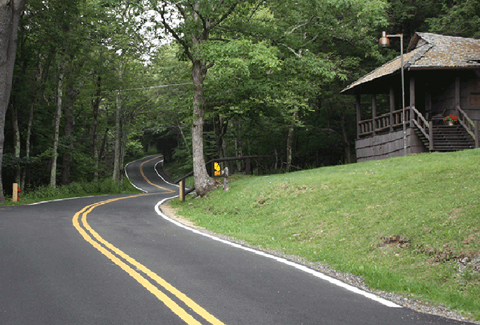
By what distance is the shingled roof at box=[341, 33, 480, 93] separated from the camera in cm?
2000

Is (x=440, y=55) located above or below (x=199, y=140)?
above

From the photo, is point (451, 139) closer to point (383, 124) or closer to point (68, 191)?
point (383, 124)

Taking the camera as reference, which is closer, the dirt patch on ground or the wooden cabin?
the dirt patch on ground

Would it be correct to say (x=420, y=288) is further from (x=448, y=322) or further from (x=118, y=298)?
(x=118, y=298)

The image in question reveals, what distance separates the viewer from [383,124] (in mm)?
24312

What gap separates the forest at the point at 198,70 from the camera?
1794 centimetres

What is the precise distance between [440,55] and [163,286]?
67.6 ft

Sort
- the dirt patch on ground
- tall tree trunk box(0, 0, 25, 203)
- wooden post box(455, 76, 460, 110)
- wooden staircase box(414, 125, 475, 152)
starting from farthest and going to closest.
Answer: wooden post box(455, 76, 460, 110) < wooden staircase box(414, 125, 475, 152) < tall tree trunk box(0, 0, 25, 203) < the dirt patch on ground

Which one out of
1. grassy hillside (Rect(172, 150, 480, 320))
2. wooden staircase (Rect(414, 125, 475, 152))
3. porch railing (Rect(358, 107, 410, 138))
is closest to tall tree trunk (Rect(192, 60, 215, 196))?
grassy hillside (Rect(172, 150, 480, 320))

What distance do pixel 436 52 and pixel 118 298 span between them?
21.6m

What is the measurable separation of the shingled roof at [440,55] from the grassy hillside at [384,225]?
32.6ft

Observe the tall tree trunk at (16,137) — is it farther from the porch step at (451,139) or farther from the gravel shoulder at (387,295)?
the porch step at (451,139)

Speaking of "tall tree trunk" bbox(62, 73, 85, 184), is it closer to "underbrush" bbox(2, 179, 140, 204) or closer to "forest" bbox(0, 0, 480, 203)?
"forest" bbox(0, 0, 480, 203)

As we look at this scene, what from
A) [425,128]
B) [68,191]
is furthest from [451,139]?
[68,191]
